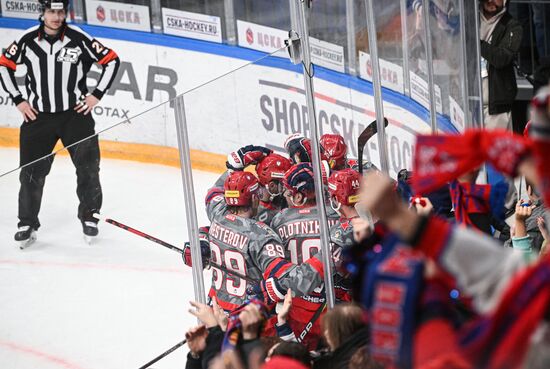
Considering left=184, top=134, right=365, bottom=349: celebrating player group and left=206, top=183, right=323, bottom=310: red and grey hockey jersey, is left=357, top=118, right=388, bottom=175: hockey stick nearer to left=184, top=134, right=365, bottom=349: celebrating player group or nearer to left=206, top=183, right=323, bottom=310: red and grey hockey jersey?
left=184, top=134, right=365, bottom=349: celebrating player group

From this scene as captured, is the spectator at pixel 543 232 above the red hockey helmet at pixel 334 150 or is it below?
below

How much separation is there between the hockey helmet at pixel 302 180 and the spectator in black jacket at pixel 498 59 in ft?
8.69

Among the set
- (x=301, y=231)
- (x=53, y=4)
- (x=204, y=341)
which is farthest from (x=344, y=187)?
(x=53, y=4)

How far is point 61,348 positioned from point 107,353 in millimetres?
148

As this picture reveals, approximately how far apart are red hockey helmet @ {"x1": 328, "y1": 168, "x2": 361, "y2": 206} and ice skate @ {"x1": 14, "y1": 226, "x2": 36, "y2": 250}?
38.6 inches

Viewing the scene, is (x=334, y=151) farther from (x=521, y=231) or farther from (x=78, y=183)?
(x=78, y=183)

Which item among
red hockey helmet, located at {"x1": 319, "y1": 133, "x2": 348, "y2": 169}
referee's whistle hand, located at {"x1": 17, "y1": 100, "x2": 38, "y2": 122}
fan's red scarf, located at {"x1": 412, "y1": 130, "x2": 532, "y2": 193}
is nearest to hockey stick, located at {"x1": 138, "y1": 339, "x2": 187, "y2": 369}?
red hockey helmet, located at {"x1": 319, "y1": 133, "x2": 348, "y2": 169}

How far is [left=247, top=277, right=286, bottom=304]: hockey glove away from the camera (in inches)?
135

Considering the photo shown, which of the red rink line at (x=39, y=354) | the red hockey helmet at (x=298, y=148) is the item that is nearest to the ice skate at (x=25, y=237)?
the red rink line at (x=39, y=354)

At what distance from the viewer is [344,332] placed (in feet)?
7.90

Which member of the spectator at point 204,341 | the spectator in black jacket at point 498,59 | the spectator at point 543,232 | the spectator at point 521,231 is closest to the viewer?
the spectator at point 204,341

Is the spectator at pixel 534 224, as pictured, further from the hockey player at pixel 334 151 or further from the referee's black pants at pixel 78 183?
the referee's black pants at pixel 78 183

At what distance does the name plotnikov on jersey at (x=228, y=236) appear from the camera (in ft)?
11.3

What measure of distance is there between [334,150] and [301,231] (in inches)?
11.6
